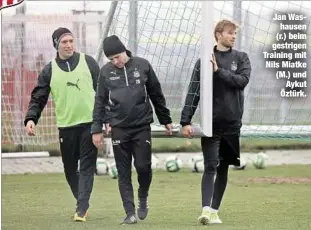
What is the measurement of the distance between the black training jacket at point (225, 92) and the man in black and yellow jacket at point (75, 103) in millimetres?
1098

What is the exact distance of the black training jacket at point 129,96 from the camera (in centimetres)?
942

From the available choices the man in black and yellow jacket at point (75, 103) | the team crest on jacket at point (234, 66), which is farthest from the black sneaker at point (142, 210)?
the team crest on jacket at point (234, 66)

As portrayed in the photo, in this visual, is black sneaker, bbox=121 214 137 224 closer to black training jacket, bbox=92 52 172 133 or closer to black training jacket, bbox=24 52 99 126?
black training jacket, bbox=92 52 172 133

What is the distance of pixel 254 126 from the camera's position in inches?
499

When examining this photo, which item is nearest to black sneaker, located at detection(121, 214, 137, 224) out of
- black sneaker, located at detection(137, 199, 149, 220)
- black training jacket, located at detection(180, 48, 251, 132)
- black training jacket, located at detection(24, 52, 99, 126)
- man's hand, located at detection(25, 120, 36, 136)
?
black sneaker, located at detection(137, 199, 149, 220)

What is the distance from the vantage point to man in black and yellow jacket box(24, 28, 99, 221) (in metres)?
10.1

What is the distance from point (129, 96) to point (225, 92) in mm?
822

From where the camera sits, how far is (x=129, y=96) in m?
9.41

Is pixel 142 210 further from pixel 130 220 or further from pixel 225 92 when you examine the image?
pixel 225 92

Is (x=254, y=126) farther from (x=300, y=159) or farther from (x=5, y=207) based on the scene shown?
(x=300, y=159)

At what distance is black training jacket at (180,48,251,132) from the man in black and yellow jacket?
1.10m

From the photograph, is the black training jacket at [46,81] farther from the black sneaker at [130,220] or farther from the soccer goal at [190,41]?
the black sneaker at [130,220]

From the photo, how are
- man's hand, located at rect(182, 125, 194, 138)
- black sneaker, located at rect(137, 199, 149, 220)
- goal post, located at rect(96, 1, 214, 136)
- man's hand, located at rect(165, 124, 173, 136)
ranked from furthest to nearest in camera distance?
goal post, located at rect(96, 1, 214, 136) < black sneaker, located at rect(137, 199, 149, 220) < man's hand, located at rect(165, 124, 173, 136) < man's hand, located at rect(182, 125, 194, 138)

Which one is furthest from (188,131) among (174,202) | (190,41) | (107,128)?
(174,202)
